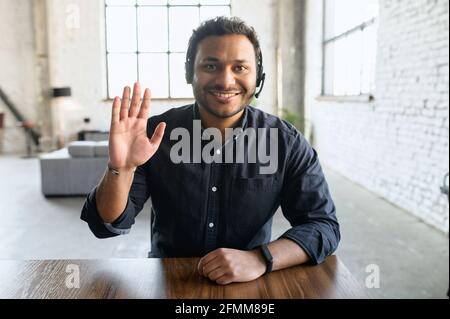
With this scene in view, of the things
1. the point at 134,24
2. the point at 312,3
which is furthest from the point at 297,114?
the point at 134,24

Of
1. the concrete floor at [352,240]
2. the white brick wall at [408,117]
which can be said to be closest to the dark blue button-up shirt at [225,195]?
the concrete floor at [352,240]

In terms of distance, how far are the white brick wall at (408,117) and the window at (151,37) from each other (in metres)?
4.51

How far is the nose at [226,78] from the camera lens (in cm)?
115

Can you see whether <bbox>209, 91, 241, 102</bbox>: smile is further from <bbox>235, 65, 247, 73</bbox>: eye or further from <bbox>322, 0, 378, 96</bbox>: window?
<bbox>322, 0, 378, 96</bbox>: window

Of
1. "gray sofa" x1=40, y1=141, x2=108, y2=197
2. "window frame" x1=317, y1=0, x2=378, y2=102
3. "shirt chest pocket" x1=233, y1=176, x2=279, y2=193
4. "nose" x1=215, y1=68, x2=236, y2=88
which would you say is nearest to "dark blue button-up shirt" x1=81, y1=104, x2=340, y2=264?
"shirt chest pocket" x1=233, y1=176, x2=279, y2=193

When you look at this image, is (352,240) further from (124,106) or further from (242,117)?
(124,106)

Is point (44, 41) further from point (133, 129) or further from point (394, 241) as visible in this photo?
point (133, 129)

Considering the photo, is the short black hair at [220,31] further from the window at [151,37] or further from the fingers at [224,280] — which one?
the window at [151,37]

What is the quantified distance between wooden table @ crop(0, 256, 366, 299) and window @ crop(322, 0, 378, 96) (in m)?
5.12

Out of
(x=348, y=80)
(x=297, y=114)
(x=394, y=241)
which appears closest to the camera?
(x=394, y=241)

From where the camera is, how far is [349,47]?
703 centimetres

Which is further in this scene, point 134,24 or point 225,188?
point 134,24
